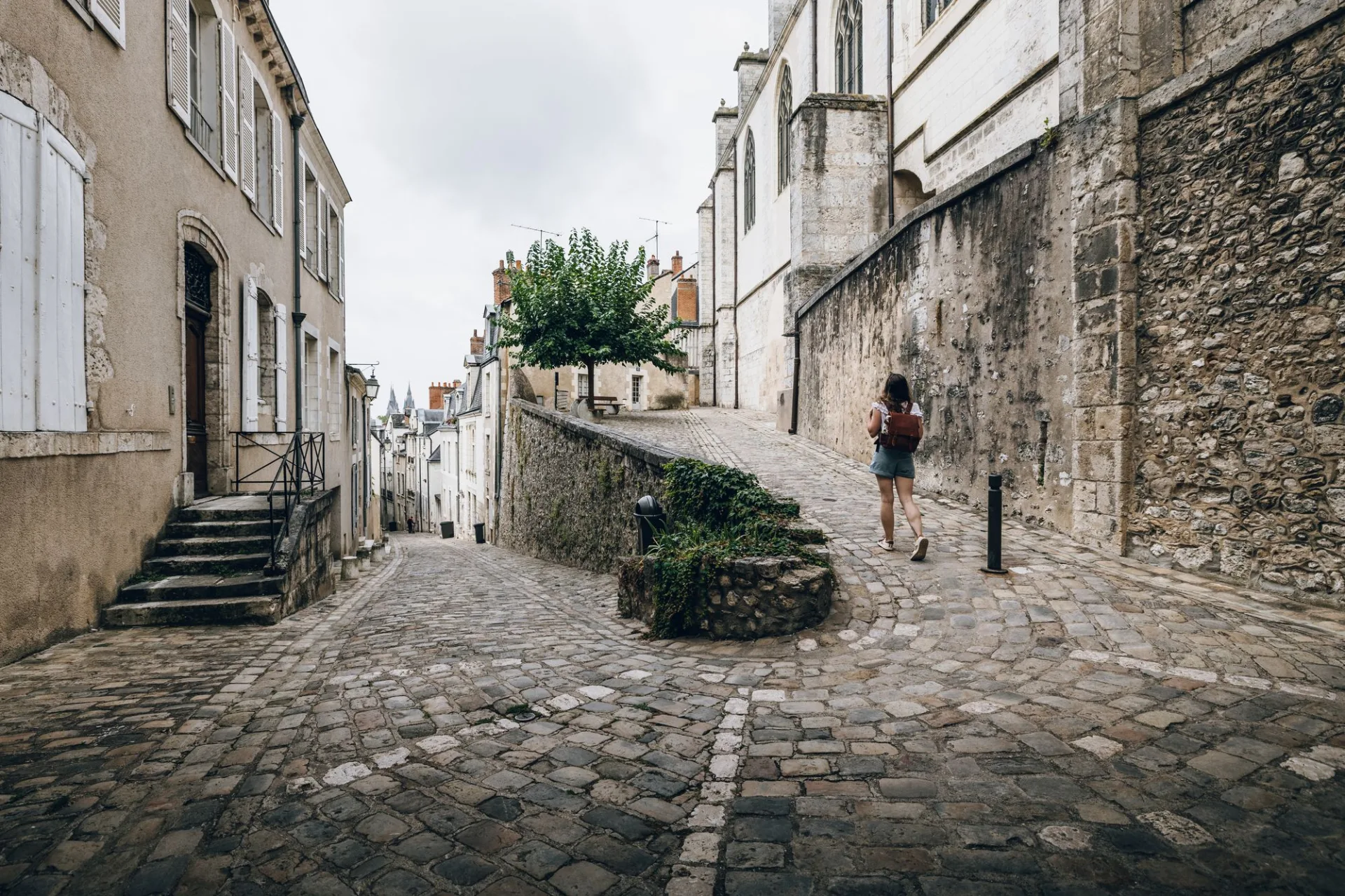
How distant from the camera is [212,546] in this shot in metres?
6.74

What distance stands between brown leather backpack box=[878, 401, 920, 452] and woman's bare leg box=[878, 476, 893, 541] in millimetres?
295

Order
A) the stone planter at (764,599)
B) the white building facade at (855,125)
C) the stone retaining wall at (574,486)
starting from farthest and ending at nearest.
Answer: the white building facade at (855,125)
the stone retaining wall at (574,486)
the stone planter at (764,599)

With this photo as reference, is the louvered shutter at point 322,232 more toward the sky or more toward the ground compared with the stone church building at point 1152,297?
more toward the sky

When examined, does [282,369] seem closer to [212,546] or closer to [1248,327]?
[212,546]

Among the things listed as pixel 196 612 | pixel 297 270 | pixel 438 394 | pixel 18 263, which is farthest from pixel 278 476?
pixel 438 394

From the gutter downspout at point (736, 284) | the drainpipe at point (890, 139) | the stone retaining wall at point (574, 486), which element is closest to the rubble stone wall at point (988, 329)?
the stone retaining wall at point (574, 486)

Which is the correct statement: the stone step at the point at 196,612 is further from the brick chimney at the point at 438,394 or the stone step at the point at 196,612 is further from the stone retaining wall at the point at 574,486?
the brick chimney at the point at 438,394

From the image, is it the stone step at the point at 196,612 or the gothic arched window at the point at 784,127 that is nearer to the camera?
the stone step at the point at 196,612

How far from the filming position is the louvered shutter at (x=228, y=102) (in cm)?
848

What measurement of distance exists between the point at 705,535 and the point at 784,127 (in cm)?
1968

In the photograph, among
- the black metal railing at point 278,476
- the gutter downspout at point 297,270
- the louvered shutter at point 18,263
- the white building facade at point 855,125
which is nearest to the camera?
the louvered shutter at point 18,263

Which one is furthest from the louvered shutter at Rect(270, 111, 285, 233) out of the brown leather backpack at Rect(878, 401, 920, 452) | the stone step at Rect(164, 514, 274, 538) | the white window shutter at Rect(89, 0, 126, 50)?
the brown leather backpack at Rect(878, 401, 920, 452)

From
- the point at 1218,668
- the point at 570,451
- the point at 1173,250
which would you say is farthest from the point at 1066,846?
the point at 570,451

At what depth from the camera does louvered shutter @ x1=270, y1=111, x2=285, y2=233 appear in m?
10.4
